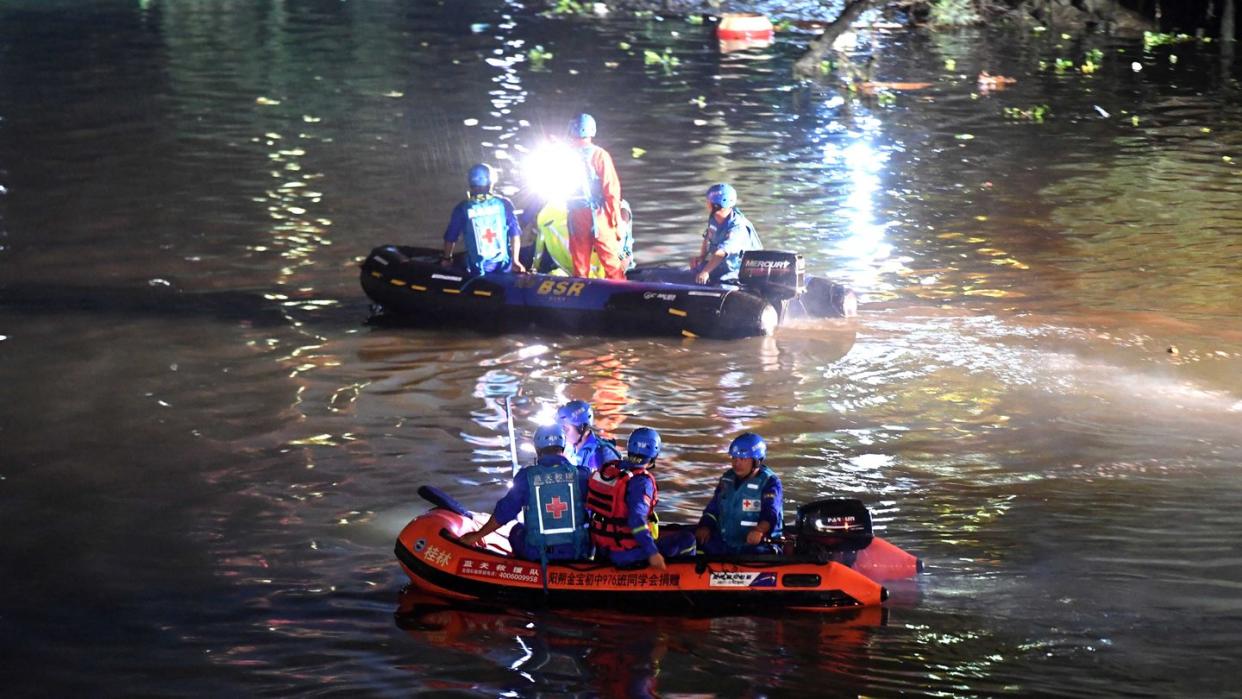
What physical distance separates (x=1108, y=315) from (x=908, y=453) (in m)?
4.72

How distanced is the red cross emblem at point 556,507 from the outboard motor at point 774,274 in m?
6.25

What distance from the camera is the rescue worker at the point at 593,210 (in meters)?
15.7

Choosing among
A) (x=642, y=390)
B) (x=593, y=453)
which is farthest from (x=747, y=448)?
(x=642, y=390)

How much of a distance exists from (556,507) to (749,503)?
111cm

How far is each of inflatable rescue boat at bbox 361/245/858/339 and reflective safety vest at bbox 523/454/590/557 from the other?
585 centimetres

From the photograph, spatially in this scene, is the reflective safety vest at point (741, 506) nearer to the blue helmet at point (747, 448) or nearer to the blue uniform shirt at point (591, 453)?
the blue helmet at point (747, 448)

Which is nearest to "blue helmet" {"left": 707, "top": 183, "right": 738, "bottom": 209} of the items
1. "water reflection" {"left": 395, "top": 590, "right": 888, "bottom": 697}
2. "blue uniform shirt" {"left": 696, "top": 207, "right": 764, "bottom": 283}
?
"blue uniform shirt" {"left": 696, "top": 207, "right": 764, "bottom": 283}

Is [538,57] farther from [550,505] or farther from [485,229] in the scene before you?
[550,505]

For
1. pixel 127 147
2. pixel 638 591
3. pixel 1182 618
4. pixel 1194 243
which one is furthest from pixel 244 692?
pixel 127 147

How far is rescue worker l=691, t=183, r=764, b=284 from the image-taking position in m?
15.5

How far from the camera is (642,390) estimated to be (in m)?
13.9

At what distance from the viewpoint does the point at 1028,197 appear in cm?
2172

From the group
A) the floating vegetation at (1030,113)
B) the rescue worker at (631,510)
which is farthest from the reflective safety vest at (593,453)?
the floating vegetation at (1030,113)

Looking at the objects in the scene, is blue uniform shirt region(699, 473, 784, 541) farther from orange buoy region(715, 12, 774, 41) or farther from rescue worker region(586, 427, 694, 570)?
orange buoy region(715, 12, 774, 41)
